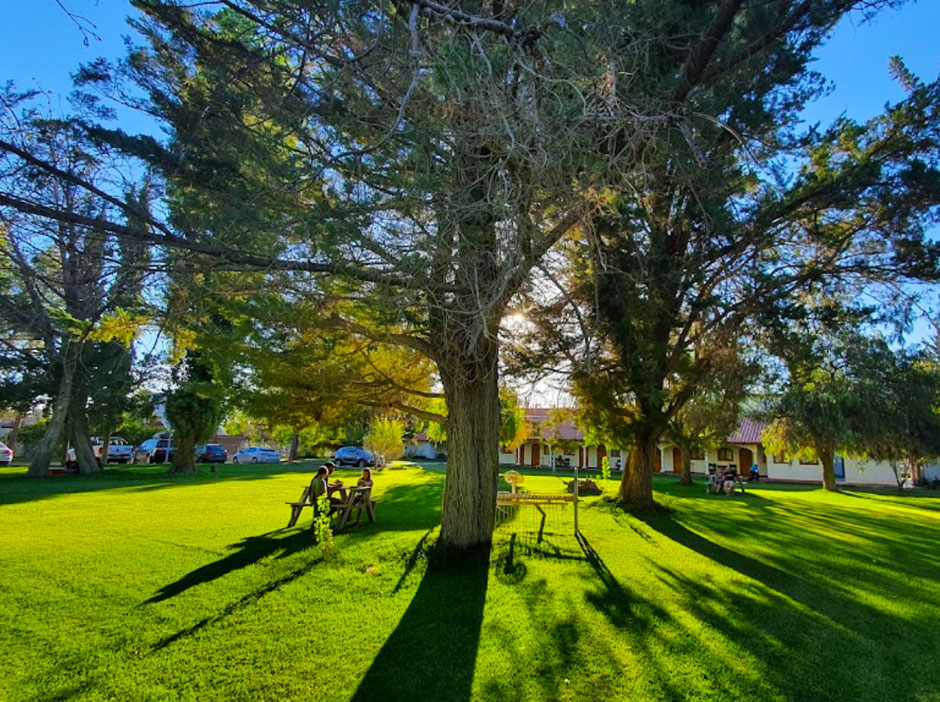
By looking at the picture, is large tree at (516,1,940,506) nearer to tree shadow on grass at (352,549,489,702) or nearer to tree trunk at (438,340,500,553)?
tree trunk at (438,340,500,553)

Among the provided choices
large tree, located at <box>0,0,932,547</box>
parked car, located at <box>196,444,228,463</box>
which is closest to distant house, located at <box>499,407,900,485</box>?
parked car, located at <box>196,444,228,463</box>

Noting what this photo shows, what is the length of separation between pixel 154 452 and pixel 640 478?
37358mm

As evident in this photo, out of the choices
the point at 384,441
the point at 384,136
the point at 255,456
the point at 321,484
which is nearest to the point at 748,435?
the point at 384,441

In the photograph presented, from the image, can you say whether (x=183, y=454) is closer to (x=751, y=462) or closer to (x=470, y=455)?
(x=470, y=455)

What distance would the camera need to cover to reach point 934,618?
18.6 feet

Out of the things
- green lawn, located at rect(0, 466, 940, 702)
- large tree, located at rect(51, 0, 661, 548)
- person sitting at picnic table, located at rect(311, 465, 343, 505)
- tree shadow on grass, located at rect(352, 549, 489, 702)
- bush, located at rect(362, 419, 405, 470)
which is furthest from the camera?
bush, located at rect(362, 419, 405, 470)

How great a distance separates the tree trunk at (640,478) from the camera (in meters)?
14.0

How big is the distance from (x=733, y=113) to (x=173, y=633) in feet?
28.4

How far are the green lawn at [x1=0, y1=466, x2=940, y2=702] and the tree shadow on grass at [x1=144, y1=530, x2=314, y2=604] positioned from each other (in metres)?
0.04

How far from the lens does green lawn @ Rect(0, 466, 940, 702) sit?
4.00 meters

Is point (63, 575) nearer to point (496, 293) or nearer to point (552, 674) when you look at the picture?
point (552, 674)

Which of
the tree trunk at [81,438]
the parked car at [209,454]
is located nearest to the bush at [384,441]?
the parked car at [209,454]

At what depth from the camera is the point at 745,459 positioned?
39.3 m

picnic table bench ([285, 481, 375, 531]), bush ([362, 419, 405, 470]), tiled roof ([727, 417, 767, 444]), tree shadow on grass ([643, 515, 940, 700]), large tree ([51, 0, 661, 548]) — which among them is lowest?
tree shadow on grass ([643, 515, 940, 700])
